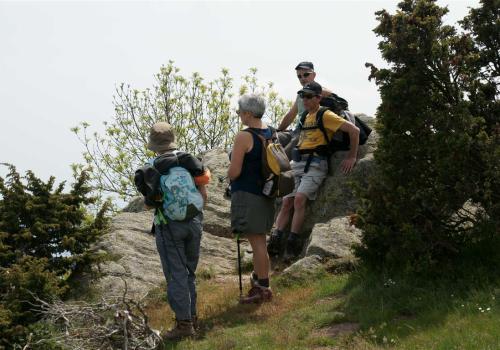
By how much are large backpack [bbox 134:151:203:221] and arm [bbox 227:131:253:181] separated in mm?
744

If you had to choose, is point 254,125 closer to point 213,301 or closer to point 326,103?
point 213,301

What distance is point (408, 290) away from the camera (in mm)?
7070

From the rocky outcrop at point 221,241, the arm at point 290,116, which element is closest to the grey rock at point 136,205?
the rocky outcrop at point 221,241

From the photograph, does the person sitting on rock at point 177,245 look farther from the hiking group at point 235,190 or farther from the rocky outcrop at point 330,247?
the rocky outcrop at point 330,247

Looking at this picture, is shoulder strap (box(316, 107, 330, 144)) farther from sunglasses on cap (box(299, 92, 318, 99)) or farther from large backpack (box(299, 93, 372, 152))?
sunglasses on cap (box(299, 92, 318, 99))

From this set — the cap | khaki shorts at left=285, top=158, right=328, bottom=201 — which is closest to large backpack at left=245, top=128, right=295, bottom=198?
the cap

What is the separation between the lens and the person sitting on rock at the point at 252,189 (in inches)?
297

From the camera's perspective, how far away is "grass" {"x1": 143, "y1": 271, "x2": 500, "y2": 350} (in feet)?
19.5

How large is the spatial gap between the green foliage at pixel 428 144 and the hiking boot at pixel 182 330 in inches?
88.6

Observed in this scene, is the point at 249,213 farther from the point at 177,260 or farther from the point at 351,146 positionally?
the point at 351,146

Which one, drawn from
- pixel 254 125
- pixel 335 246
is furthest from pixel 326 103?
pixel 254 125

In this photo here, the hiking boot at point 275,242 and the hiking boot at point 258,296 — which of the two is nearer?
the hiking boot at point 258,296

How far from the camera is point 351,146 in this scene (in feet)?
32.4

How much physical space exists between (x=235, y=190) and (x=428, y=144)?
7.27ft
